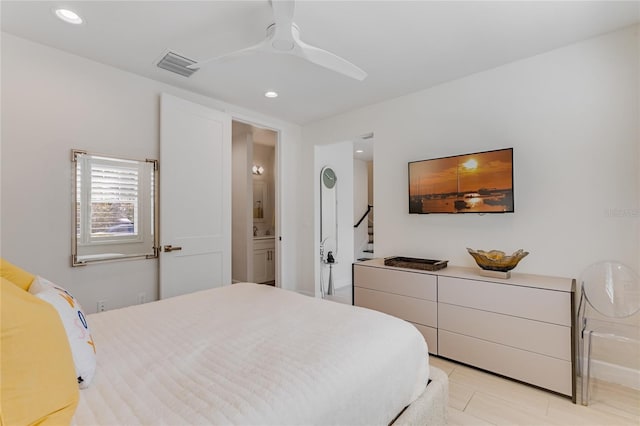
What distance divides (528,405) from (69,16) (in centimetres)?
400

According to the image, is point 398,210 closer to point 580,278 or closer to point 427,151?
point 427,151

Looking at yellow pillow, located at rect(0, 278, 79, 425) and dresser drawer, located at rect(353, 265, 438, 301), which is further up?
yellow pillow, located at rect(0, 278, 79, 425)

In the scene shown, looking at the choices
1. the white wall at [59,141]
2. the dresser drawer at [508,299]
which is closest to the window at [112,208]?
the white wall at [59,141]

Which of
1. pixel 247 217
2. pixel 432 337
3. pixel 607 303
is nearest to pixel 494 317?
pixel 432 337

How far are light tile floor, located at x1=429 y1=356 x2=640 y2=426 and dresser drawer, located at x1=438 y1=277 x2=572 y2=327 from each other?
509mm

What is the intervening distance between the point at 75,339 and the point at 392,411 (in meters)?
1.22

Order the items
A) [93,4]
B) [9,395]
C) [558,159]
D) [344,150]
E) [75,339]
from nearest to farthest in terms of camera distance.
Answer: [9,395], [75,339], [93,4], [558,159], [344,150]

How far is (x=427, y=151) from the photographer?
320cm

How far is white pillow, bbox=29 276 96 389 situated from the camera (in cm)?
98

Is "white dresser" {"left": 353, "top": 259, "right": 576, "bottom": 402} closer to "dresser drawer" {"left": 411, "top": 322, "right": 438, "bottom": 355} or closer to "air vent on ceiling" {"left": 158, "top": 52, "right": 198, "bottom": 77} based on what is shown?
"dresser drawer" {"left": 411, "top": 322, "right": 438, "bottom": 355}

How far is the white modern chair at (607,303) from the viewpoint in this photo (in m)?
2.04

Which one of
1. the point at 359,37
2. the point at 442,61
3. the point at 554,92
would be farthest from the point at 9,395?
the point at 554,92

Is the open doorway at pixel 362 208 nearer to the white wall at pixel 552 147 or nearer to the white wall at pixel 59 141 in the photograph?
the white wall at pixel 552 147

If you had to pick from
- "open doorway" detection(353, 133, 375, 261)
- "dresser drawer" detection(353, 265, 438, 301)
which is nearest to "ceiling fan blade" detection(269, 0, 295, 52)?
"dresser drawer" detection(353, 265, 438, 301)
